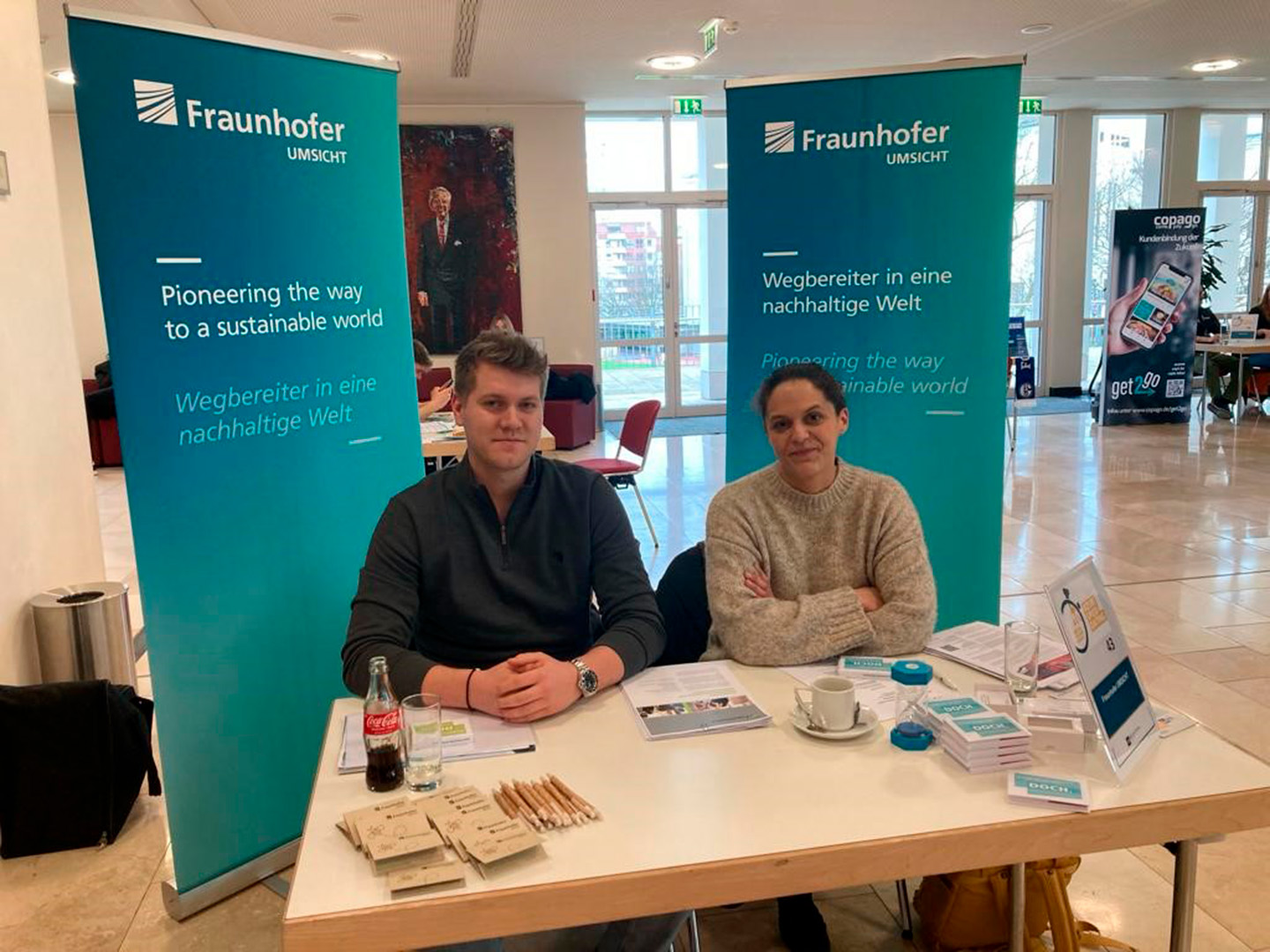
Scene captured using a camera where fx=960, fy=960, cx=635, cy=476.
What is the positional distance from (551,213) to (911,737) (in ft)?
30.8

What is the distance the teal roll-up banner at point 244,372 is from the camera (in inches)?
87.7

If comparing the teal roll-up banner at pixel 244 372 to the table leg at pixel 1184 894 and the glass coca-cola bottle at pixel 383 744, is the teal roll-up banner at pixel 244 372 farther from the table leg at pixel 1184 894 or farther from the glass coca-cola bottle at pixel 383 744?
the table leg at pixel 1184 894

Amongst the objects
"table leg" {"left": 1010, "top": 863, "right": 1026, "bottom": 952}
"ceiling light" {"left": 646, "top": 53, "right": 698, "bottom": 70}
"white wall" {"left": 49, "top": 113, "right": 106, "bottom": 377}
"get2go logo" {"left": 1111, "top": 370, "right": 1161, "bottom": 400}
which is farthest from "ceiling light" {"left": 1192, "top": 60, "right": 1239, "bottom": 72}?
"white wall" {"left": 49, "top": 113, "right": 106, "bottom": 377}

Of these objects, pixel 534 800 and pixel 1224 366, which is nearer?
pixel 534 800

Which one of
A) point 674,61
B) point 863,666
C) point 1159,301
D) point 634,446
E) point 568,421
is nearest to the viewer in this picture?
point 863,666

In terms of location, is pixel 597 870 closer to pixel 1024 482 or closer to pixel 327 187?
pixel 327 187

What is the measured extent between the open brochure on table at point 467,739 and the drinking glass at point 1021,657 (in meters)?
0.92

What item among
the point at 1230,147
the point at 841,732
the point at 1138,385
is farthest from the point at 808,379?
the point at 1230,147

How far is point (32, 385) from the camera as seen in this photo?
344 centimetres

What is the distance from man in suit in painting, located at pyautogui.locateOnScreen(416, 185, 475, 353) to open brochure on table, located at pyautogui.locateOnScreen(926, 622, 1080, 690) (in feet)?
28.4

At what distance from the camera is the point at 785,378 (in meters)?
2.38

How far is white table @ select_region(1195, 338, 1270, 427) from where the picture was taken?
9281 millimetres

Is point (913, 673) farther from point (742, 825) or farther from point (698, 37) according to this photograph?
point (698, 37)

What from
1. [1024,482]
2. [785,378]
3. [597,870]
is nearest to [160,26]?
[785,378]
